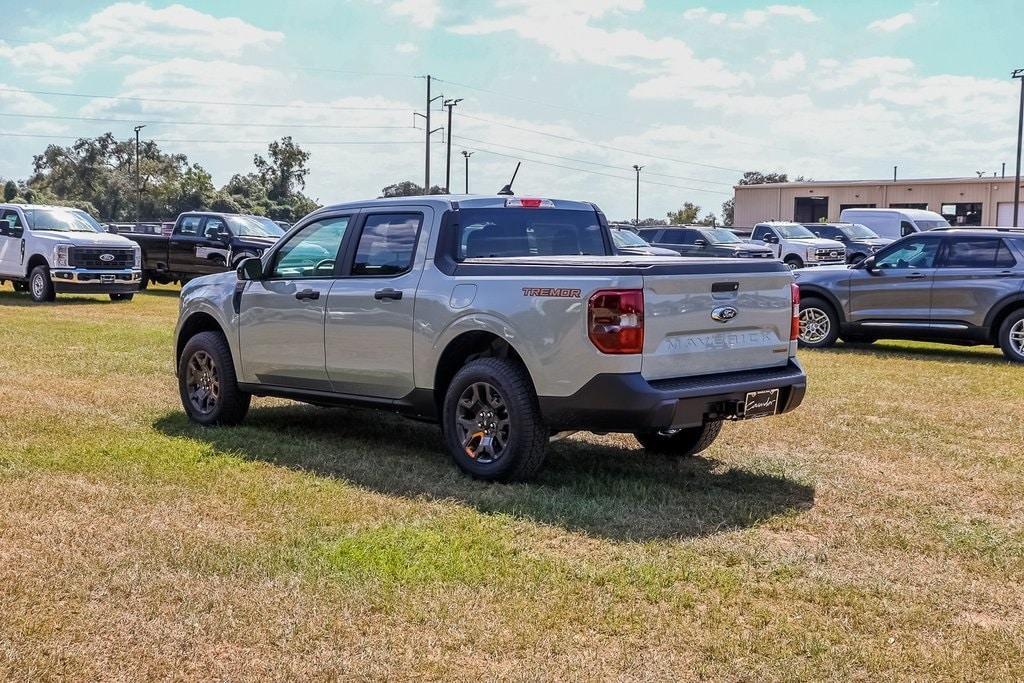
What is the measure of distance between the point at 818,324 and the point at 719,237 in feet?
51.5

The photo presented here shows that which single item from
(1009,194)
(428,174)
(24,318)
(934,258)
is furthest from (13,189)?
(934,258)

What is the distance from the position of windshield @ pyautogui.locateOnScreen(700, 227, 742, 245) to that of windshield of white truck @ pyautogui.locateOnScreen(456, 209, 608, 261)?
22580 millimetres

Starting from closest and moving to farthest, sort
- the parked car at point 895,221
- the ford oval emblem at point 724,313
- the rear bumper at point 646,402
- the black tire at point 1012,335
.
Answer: the rear bumper at point 646,402
the ford oval emblem at point 724,313
the black tire at point 1012,335
the parked car at point 895,221

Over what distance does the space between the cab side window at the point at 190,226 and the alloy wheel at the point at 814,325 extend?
15.0m

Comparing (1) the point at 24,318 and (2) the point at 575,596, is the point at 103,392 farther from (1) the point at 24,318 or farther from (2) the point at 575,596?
(1) the point at 24,318

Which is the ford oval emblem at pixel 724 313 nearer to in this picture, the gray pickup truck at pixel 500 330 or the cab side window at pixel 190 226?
the gray pickup truck at pixel 500 330

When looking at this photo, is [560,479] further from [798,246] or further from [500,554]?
[798,246]

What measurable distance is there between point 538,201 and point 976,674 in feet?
15.2

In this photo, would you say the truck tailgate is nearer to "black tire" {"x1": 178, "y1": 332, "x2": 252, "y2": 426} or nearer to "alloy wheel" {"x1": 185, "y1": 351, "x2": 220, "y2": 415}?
"black tire" {"x1": 178, "y1": 332, "x2": 252, "y2": 426}

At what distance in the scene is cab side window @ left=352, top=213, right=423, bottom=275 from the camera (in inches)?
305

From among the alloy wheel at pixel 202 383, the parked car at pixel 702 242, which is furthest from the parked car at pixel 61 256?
the alloy wheel at pixel 202 383

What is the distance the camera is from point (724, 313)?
6859 mm

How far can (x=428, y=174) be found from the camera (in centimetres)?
5950

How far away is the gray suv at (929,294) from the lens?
14.2 meters
